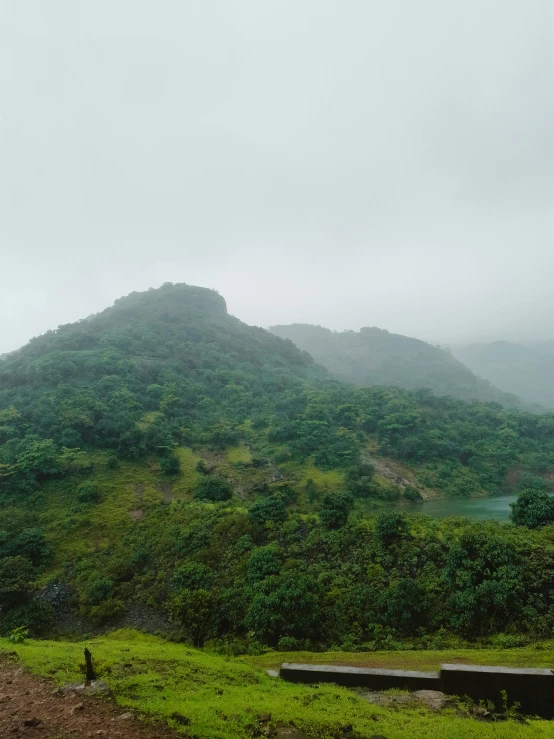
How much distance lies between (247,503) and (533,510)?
15076 mm

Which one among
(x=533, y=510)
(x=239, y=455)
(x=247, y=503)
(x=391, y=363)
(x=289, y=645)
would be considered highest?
(x=391, y=363)

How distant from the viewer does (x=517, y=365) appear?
146m

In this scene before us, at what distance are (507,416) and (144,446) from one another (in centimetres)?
3737

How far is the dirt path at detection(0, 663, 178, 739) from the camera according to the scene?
5617 millimetres

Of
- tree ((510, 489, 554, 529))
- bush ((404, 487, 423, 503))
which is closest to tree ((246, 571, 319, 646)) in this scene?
tree ((510, 489, 554, 529))

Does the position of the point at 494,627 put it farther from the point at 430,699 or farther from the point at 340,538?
the point at 340,538

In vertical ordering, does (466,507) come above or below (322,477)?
below

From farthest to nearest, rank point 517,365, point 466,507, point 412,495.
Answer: point 517,365, point 412,495, point 466,507

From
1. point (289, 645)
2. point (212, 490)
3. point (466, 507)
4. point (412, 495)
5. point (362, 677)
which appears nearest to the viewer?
point (362, 677)

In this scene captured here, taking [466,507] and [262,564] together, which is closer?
[262,564]

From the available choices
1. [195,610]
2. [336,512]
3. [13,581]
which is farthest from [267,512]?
[13,581]

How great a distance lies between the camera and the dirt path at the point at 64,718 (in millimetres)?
5617

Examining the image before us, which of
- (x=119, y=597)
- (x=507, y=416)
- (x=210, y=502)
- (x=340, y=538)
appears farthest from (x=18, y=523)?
(x=507, y=416)

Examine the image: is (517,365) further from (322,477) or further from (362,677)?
(362,677)
